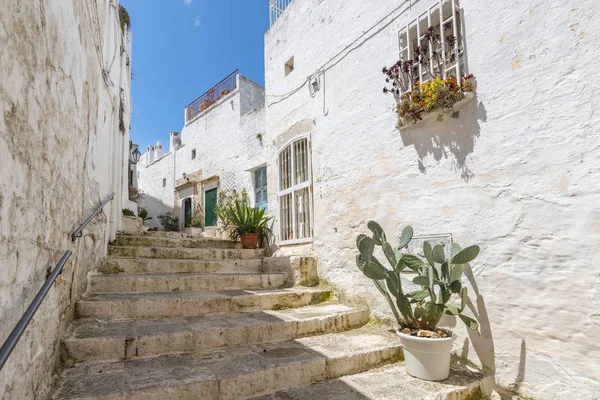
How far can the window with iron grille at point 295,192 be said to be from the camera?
4.72 m

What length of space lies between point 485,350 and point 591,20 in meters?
2.36

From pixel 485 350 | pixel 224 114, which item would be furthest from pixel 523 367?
pixel 224 114

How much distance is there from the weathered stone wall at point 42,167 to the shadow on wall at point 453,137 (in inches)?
109

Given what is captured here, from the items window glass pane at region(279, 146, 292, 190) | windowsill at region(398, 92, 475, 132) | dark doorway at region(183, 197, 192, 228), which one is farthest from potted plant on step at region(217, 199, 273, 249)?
dark doorway at region(183, 197, 192, 228)

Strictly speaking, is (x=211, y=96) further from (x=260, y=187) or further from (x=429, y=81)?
(x=429, y=81)

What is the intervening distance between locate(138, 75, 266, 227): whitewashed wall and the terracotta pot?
2142 millimetres

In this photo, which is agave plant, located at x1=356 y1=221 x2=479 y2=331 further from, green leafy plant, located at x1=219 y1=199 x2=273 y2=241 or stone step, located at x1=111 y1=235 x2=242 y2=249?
stone step, located at x1=111 y1=235 x2=242 y2=249

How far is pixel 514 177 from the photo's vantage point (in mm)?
2477

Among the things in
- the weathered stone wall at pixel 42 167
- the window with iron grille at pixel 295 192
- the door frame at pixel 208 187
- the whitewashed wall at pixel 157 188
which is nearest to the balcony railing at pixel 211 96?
the whitewashed wall at pixel 157 188

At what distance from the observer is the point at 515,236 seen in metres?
2.44

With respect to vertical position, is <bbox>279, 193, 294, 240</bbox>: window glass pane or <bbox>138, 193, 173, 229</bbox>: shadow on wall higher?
<bbox>138, 193, 173, 229</bbox>: shadow on wall

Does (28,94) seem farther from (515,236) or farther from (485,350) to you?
(485,350)

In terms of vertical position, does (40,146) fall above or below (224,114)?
below

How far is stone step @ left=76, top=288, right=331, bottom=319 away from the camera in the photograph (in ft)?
8.81
